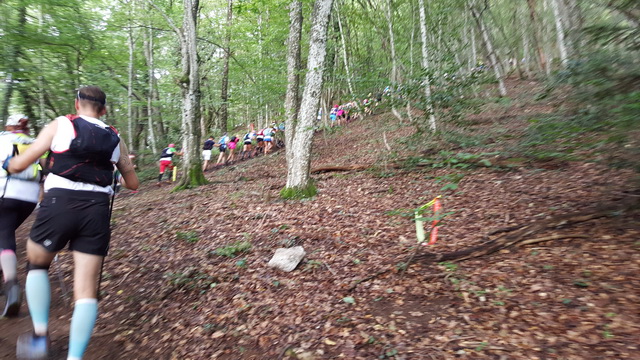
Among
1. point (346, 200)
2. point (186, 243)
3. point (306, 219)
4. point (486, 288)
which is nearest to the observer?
point (486, 288)

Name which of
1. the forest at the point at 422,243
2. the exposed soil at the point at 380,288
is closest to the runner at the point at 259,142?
the forest at the point at 422,243

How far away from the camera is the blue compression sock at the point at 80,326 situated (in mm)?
2326

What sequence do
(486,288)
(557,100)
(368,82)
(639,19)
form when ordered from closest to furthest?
(639,19) < (486,288) < (557,100) < (368,82)

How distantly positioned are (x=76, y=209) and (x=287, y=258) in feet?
8.00

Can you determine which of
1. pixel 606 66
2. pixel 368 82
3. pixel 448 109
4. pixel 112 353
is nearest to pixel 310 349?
pixel 112 353

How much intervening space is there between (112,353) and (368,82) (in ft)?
23.4

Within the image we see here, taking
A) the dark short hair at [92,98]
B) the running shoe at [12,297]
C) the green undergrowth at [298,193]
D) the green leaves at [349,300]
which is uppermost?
the dark short hair at [92,98]

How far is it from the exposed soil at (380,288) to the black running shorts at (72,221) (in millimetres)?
1225

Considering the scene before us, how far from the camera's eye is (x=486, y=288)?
3402 mm

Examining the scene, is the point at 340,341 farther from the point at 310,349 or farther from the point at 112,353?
the point at 112,353

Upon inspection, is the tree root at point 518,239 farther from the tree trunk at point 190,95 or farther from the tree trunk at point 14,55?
the tree trunk at point 14,55

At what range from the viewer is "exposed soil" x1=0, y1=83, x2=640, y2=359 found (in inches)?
110

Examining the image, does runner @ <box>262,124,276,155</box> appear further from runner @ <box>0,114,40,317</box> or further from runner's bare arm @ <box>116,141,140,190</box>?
runner's bare arm @ <box>116,141,140,190</box>

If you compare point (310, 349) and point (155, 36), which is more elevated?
point (155, 36)
